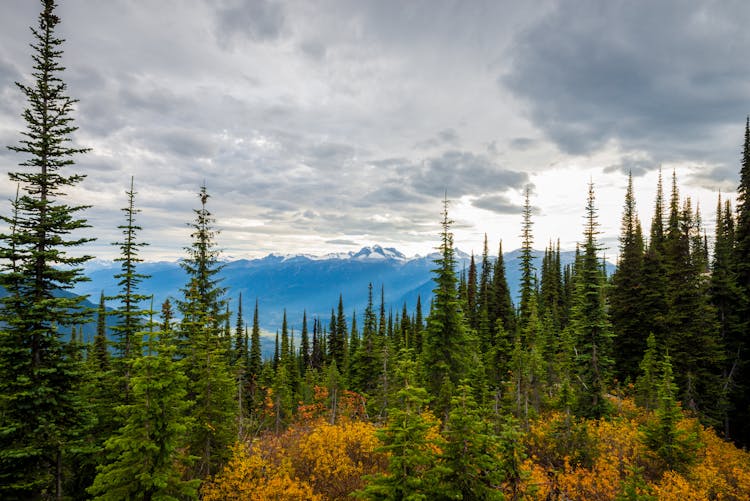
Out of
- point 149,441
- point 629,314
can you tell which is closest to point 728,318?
point 629,314

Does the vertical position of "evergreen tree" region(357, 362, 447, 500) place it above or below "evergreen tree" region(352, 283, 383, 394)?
above

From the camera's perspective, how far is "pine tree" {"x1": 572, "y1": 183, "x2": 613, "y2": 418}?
2319cm

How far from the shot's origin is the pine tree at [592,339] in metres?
23.2

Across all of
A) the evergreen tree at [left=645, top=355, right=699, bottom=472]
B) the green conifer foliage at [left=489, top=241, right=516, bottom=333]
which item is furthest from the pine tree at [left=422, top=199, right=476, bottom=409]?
the green conifer foliage at [left=489, top=241, right=516, bottom=333]

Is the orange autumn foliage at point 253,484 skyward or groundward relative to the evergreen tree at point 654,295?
groundward

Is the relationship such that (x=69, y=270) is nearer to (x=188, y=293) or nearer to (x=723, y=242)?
(x=188, y=293)

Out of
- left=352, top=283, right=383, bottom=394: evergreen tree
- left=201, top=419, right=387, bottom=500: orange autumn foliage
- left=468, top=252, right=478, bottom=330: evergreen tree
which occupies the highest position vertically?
left=468, top=252, right=478, bottom=330: evergreen tree

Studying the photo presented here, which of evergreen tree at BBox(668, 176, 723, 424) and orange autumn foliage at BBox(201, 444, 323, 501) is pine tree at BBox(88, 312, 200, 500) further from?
evergreen tree at BBox(668, 176, 723, 424)

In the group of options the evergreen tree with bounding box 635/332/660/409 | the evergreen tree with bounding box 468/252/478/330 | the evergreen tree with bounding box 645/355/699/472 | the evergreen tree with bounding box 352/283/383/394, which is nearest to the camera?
the evergreen tree with bounding box 645/355/699/472

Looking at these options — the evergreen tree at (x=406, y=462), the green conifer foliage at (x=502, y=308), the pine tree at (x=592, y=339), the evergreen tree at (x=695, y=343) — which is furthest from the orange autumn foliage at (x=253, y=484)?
the green conifer foliage at (x=502, y=308)

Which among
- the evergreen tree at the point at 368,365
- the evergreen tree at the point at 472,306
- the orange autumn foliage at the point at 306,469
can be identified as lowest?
the evergreen tree at the point at 368,365

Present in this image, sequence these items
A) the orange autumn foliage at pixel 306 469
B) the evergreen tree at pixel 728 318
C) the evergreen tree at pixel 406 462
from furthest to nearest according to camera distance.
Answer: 1. the evergreen tree at pixel 728 318
2. the orange autumn foliage at pixel 306 469
3. the evergreen tree at pixel 406 462

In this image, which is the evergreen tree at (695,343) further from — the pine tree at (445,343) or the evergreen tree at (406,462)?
the evergreen tree at (406,462)

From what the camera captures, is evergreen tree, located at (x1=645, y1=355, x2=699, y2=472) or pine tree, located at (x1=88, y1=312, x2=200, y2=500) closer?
pine tree, located at (x1=88, y1=312, x2=200, y2=500)
